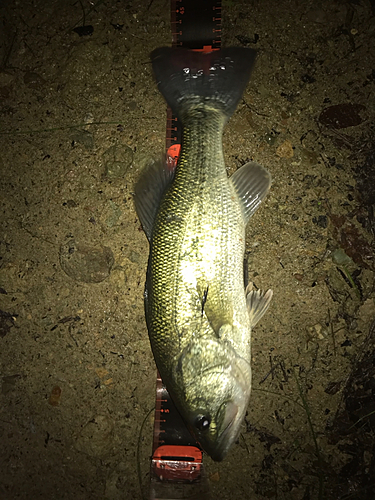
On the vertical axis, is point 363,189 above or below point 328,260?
above

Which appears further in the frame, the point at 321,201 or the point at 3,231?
the point at 3,231

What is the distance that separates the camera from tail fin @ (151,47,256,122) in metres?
2.29

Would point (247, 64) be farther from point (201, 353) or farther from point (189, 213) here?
point (201, 353)

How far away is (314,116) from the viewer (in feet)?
8.23

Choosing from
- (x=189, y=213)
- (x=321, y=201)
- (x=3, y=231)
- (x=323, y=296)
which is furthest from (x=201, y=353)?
(x=3, y=231)

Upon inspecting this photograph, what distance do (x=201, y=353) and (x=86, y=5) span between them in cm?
266

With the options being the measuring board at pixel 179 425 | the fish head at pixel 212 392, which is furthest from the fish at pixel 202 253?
the measuring board at pixel 179 425

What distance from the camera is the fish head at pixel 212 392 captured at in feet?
6.09

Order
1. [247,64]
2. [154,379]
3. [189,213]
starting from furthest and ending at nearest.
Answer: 1. [154,379]
2. [247,64]
3. [189,213]

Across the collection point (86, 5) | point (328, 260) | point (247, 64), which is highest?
point (86, 5)

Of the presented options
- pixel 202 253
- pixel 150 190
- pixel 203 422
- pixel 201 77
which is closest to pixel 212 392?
pixel 203 422

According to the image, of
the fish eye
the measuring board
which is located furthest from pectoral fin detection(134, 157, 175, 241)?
the fish eye

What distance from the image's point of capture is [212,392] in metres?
1.85

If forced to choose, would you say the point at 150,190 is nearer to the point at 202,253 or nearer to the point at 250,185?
A: the point at 202,253
